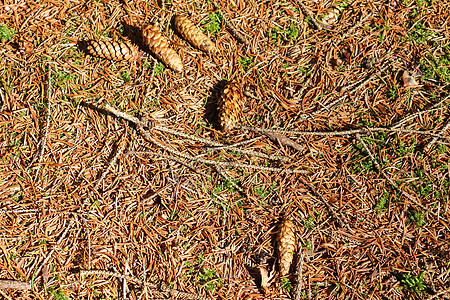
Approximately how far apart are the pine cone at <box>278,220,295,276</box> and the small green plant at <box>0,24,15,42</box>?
2.22 m

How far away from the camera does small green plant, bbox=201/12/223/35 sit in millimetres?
2508

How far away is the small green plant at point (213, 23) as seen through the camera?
2508 mm

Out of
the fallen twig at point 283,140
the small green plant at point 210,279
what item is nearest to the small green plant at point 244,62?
the fallen twig at point 283,140

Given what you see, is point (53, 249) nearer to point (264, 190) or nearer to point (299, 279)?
point (264, 190)

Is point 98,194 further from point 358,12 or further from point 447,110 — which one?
point 447,110

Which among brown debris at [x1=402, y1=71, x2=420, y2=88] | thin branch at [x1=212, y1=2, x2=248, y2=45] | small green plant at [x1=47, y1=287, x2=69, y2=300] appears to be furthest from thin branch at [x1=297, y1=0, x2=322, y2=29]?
small green plant at [x1=47, y1=287, x2=69, y2=300]

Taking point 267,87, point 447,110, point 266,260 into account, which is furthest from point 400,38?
point 266,260

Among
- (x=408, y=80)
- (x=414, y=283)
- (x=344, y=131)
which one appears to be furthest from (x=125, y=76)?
(x=414, y=283)

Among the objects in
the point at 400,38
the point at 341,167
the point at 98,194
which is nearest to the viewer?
the point at 98,194

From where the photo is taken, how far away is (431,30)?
Result: 263 cm

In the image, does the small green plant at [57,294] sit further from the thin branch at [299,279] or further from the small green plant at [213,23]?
the small green plant at [213,23]

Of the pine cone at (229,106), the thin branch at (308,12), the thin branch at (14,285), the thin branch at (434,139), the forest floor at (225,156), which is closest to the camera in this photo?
the thin branch at (14,285)

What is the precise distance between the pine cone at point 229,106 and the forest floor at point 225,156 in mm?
95

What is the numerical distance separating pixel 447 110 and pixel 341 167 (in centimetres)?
92
